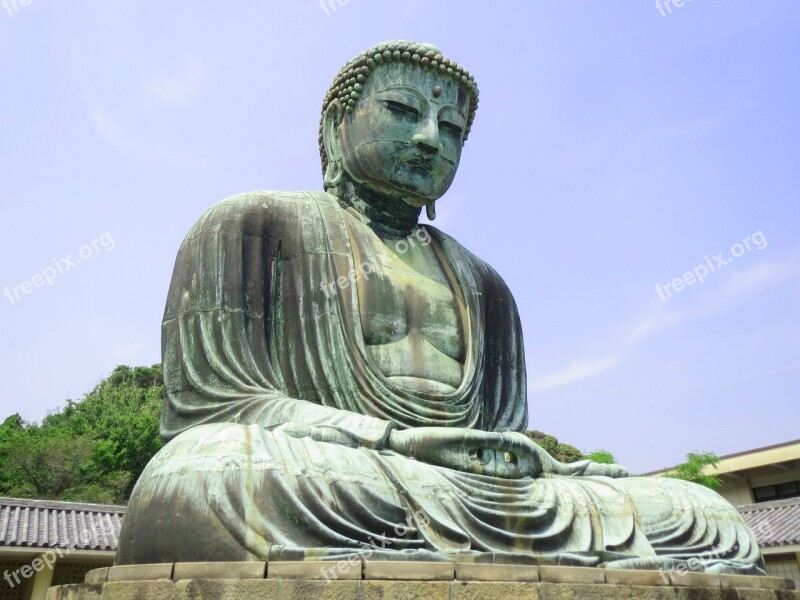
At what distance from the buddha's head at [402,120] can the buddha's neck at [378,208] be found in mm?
55

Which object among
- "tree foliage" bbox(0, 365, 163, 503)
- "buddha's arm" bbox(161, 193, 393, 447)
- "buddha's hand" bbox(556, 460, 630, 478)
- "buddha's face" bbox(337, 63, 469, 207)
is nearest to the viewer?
"buddha's arm" bbox(161, 193, 393, 447)

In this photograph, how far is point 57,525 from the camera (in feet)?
56.0

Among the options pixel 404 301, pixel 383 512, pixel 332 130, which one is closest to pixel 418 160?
pixel 332 130

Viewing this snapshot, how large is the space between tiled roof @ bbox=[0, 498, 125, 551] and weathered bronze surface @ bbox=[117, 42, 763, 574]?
39.7 ft

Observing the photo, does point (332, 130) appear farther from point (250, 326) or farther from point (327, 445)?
point (327, 445)

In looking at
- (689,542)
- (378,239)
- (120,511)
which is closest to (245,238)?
(378,239)

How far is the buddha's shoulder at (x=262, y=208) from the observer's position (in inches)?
227

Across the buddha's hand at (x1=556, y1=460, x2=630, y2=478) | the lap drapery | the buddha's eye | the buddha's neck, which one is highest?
the buddha's eye

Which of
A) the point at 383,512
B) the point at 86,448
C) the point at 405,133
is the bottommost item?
the point at 383,512

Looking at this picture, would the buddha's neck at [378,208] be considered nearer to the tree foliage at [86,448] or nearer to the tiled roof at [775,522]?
the tiled roof at [775,522]

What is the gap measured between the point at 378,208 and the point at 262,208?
113 cm

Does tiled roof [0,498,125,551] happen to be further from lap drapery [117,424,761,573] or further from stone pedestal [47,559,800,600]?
stone pedestal [47,559,800,600]

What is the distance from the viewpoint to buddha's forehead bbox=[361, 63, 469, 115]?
249 inches

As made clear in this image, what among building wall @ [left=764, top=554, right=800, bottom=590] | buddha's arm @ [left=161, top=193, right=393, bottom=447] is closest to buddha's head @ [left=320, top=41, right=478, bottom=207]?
buddha's arm @ [left=161, top=193, right=393, bottom=447]
